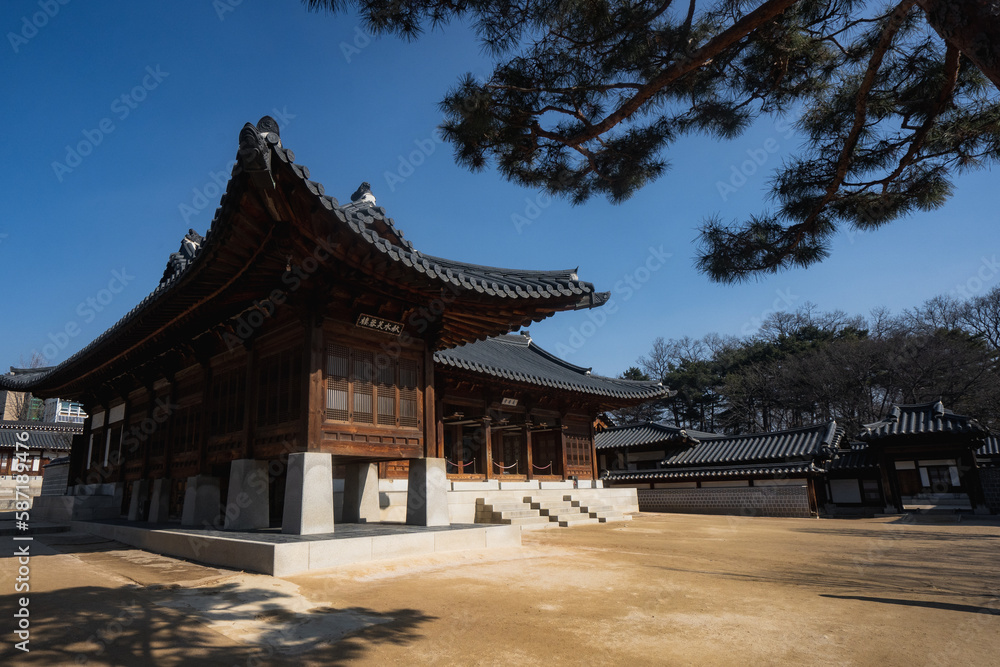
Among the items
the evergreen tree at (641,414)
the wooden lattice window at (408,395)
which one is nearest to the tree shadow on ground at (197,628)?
the wooden lattice window at (408,395)

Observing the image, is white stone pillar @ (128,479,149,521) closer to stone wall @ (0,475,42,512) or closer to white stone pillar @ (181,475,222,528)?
white stone pillar @ (181,475,222,528)

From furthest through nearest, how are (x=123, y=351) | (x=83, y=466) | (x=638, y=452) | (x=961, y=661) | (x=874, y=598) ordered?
(x=638, y=452), (x=83, y=466), (x=123, y=351), (x=874, y=598), (x=961, y=661)

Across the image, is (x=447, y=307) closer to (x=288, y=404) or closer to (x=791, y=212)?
(x=288, y=404)

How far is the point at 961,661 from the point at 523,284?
22.2ft

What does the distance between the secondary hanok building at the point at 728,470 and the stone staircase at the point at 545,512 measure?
7914 mm

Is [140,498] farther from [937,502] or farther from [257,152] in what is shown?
[937,502]

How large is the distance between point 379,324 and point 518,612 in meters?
5.64

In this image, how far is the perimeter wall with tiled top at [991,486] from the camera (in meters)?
22.8

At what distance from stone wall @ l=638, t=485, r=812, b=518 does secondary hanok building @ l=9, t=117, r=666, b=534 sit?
17439 mm

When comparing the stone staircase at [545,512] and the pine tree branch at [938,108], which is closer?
the pine tree branch at [938,108]

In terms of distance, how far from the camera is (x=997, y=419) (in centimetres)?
→ 3344

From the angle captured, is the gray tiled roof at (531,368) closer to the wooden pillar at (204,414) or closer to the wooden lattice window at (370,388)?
the wooden lattice window at (370,388)

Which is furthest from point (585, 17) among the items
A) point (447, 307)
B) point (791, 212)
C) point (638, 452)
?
point (638, 452)

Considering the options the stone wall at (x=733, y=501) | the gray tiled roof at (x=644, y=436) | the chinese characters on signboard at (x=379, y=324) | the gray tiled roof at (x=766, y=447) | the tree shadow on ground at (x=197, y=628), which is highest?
the chinese characters on signboard at (x=379, y=324)
